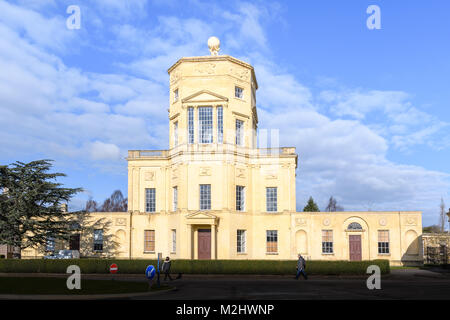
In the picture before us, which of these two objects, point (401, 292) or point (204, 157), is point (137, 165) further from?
point (401, 292)

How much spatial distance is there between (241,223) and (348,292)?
2234cm

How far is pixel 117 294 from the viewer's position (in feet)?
66.5

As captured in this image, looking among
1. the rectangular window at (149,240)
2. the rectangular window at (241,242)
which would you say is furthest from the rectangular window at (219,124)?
the rectangular window at (149,240)

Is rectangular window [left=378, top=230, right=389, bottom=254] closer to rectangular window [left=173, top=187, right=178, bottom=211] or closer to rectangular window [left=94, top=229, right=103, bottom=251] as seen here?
rectangular window [left=173, top=187, right=178, bottom=211]

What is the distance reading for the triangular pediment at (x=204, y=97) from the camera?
43.7m

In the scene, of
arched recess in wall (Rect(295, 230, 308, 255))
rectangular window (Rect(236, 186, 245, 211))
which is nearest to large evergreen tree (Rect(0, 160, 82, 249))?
rectangular window (Rect(236, 186, 245, 211))

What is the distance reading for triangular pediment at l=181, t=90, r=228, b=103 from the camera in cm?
4369

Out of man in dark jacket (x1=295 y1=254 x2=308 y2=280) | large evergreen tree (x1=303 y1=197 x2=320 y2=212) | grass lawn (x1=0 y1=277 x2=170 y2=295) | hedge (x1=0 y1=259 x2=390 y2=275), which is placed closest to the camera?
grass lawn (x1=0 y1=277 x2=170 y2=295)

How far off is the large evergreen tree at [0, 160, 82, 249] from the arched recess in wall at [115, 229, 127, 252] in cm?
509

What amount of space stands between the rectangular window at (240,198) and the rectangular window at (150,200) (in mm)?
8795

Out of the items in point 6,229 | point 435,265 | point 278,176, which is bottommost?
point 435,265

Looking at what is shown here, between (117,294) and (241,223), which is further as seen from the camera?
(241,223)
